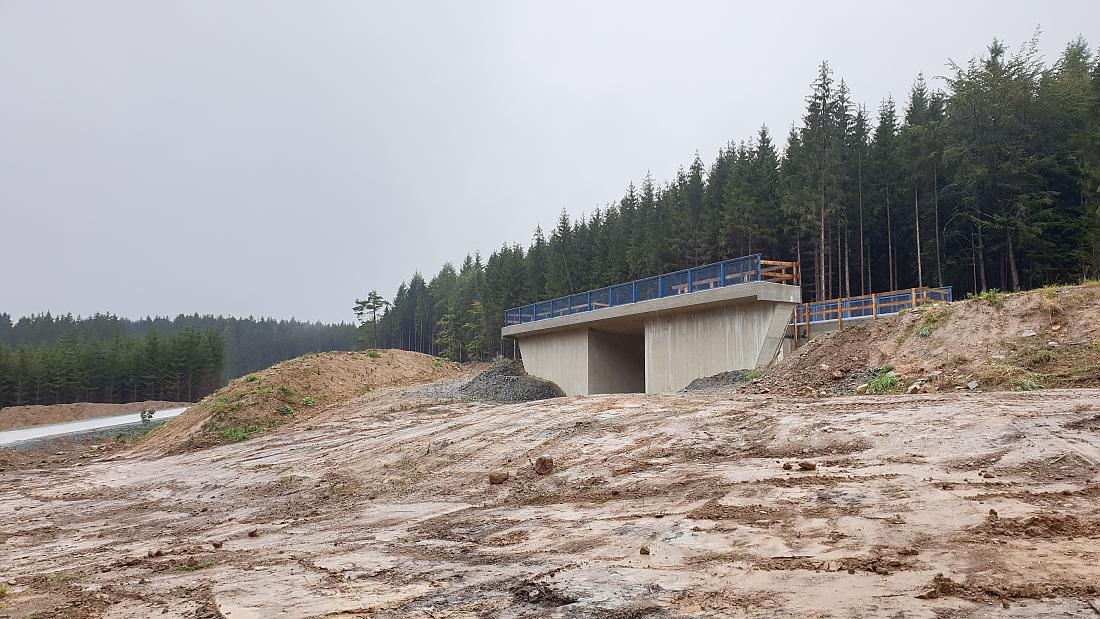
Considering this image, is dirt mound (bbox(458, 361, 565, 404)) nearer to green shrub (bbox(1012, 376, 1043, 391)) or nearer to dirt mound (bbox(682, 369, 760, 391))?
dirt mound (bbox(682, 369, 760, 391))

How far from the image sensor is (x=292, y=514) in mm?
9281

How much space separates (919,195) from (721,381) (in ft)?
91.8

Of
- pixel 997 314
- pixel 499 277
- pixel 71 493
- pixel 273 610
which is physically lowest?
pixel 71 493

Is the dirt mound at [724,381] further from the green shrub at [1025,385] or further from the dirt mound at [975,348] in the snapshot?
the green shrub at [1025,385]

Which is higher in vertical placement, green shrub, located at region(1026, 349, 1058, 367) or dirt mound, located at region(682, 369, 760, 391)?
green shrub, located at region(1026, 349, 1058, 367)

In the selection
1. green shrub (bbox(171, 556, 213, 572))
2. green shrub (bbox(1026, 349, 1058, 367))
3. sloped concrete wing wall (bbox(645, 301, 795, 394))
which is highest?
sloped concrete wing wall (bbox(645, 301, 795, 394))

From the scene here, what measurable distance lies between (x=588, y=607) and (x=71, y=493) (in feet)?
49.5

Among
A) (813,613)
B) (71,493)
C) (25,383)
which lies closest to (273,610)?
(813,613)

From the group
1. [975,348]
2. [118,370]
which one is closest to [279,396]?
[975,348]

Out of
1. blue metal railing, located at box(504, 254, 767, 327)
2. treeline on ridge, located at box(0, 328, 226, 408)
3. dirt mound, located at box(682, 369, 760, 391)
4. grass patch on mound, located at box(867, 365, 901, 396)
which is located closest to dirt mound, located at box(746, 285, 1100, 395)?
grass patch on mound, located at box(867, 365, 901, 396)

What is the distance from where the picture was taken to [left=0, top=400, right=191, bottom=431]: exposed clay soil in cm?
4459

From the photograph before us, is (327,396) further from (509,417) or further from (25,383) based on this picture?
(25,383)

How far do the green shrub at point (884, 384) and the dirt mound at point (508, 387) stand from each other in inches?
489

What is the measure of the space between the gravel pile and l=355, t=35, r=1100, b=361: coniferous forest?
17.6 metres
